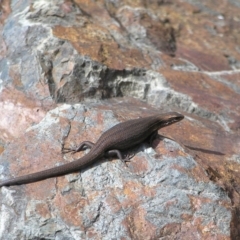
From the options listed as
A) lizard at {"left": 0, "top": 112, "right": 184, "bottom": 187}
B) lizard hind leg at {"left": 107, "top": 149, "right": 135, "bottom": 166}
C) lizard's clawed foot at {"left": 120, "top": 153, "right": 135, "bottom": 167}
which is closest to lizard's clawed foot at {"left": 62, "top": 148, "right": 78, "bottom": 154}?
lizard at {"left": 0, "top": 112, "right": 184, "bottom": 187}

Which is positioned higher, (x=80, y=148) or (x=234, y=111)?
(x=80, y=148)

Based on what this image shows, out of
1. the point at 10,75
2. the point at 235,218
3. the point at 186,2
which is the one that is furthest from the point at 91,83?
the point at 186,2

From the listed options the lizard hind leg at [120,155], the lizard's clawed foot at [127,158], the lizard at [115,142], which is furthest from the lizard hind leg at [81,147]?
the lizard's clawed foot at [127,158]

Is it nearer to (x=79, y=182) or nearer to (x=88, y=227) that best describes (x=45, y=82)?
(x=79, y=182)

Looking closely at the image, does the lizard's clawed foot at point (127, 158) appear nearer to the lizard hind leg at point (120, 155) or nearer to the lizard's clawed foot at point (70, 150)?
the lizard hind leg at point (120, 155)

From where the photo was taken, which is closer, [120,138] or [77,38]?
[120,138]

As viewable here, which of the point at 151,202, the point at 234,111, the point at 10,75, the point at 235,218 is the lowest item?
the point at 234,111

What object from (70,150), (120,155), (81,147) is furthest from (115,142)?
(70,150)

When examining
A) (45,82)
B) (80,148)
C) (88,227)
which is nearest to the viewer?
(88,227)
